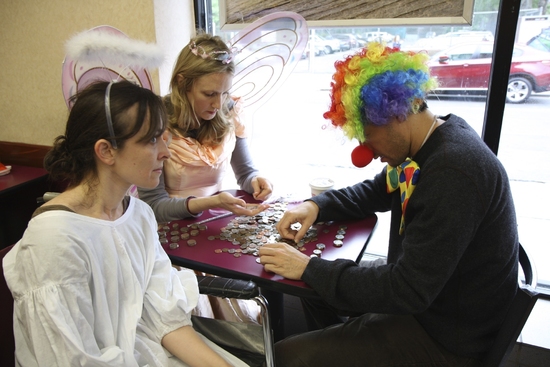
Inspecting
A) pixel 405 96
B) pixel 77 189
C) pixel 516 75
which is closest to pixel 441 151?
pixel 405 96

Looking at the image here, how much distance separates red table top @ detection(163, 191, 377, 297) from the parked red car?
967 mm

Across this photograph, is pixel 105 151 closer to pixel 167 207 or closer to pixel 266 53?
pixel 167 207

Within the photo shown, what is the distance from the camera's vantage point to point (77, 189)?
1270mm

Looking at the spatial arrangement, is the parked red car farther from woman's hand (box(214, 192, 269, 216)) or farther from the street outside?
woman's hand (box(214, 192, 269, 216))

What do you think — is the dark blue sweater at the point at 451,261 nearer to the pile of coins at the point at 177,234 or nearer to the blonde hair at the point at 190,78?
the pile of coins at the point at 177,234

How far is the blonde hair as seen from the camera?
1922 mm

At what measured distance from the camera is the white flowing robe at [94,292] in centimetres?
107

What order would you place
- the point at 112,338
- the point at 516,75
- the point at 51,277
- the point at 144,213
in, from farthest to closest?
1. the point at 516,75
2. the point at 144,213
3. the point at 112,338
4. the point at 51,277

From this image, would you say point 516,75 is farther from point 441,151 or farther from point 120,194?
point 120,194

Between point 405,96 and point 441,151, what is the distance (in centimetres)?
21

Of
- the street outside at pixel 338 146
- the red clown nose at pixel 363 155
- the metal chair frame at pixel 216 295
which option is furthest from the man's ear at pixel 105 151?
the street outside at pixel 338 146

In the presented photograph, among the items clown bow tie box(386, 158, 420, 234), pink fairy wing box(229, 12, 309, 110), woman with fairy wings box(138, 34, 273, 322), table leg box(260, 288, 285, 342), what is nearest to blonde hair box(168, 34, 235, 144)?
woman with fairy wings box(138, 34, 273, 322)

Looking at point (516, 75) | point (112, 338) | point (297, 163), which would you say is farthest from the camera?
point (297, 163)

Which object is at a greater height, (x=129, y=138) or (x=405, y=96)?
(x=405, y=96)
